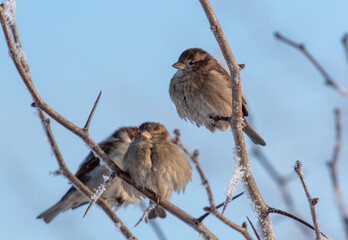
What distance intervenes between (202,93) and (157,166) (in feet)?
2.68

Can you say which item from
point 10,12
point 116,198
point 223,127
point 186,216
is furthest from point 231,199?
point 116,198

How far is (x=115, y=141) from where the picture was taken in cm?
782

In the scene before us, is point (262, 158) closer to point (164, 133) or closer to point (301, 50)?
point (301, 50)

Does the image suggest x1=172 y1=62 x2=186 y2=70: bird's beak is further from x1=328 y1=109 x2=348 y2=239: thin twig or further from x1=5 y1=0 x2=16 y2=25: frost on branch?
x1=328 y1=109 x2=348 y2=239: thin twig

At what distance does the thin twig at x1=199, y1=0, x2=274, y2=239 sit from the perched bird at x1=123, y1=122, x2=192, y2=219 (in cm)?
178

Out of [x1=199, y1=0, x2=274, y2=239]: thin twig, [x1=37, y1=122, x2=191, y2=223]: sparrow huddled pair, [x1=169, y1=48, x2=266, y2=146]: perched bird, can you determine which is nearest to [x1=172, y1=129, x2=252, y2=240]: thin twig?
[x1=199, y1=0, x2=274, y2=239]: thin twig

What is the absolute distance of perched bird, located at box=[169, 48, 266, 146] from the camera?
16.2 ft

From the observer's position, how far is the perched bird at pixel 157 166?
4.77 metres

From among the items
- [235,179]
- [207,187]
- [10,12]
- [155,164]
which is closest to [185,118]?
[155,164]

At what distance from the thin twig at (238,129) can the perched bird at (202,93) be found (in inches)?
69.8

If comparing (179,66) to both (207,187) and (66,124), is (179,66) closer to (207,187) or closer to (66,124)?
(66,124)

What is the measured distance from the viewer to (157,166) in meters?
4.91

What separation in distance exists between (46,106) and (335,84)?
1640 mm

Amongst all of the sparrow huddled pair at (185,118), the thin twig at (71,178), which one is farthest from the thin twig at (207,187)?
the sparrow huddled pair at (185,118)
